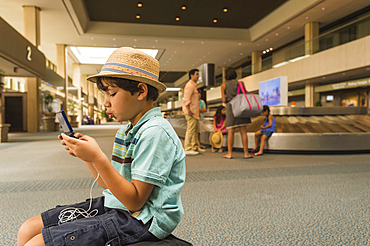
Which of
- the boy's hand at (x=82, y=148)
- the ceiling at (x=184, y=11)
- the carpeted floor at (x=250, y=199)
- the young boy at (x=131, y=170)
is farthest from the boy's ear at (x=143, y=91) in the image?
the ceiling at (x=184, y=11)

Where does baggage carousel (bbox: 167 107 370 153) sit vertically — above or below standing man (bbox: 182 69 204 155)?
below

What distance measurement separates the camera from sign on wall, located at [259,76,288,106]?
11617 mm

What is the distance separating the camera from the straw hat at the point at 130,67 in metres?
1.05

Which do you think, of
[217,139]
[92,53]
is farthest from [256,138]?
[92,53]

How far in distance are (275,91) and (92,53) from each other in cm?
2160

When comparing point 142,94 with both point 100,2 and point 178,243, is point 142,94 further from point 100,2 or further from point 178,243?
point 100,2

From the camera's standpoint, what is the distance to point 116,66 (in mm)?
1073

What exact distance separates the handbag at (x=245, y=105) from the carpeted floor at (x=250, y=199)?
1008 mm

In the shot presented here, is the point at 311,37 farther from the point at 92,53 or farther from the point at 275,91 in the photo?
the point at 92,53

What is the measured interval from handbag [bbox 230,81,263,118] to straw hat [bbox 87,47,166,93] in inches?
167

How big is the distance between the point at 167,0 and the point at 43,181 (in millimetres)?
14488

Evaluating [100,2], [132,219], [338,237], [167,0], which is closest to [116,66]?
[132,219]

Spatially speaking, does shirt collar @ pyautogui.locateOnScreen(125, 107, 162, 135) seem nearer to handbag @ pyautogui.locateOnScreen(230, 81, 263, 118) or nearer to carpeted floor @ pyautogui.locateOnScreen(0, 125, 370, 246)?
carpeted floor @ pyautogui.locateOnScreen(0, 125, 370, 246)

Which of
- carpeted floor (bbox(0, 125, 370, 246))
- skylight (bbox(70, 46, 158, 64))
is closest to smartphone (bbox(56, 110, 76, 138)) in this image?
carpeted floor (bbox(0, 125, 370, 246))
